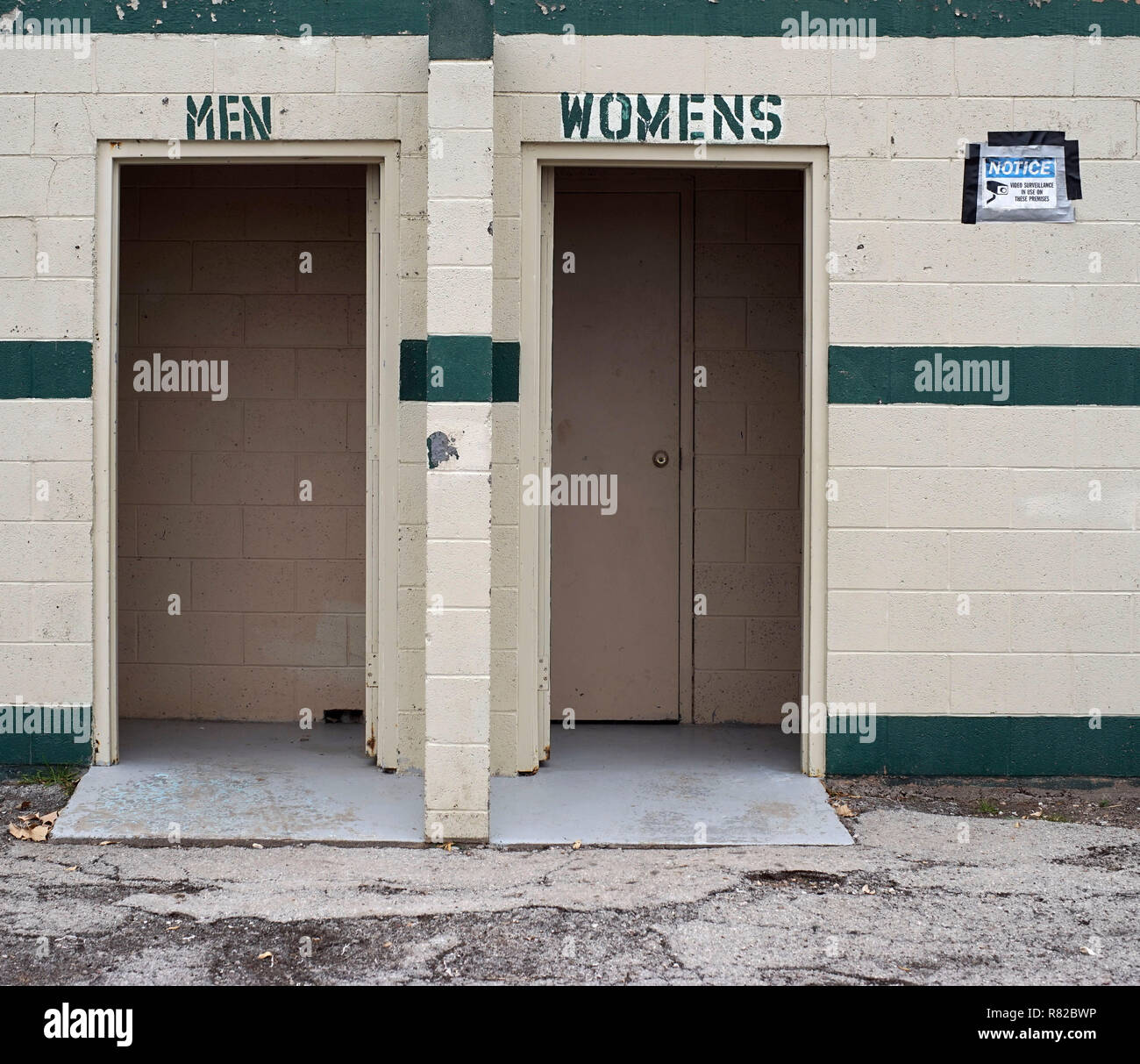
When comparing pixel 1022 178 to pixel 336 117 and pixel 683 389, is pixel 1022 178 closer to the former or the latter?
pixel 683 389

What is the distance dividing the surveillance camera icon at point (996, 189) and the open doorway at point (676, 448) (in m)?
1.28

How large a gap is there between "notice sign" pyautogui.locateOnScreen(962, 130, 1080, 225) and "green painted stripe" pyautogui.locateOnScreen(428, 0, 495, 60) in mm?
2133

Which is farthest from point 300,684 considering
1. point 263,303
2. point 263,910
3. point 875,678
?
point 875,678

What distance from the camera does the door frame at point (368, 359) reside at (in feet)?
17.1

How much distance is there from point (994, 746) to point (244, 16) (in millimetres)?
4459

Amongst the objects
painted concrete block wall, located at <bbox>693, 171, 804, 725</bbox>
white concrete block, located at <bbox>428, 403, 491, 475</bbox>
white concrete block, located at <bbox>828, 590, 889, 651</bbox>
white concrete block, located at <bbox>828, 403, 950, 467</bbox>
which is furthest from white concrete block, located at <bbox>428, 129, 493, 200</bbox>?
white concrete block, located at <bbox>828, 590, 889, 651</bbox>

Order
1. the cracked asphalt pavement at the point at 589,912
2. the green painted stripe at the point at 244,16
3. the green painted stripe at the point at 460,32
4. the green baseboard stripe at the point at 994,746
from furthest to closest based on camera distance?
the green baseboard stripe at the point at 994,746, the green painted stripe at the point at 244,16, the green painted stripe at the point at 460,32, the cracked asphalt pavement at the point at 589,912

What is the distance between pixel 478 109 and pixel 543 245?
3.16 ft

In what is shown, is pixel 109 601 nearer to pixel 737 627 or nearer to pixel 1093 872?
pixel 737 627

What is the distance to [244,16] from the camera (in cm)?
517

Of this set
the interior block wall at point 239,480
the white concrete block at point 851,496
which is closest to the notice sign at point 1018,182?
the white concrete block at point 851,496

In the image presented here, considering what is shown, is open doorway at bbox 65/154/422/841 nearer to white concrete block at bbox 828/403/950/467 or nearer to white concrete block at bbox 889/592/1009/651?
white concrete block at bbox 828/403/950/467

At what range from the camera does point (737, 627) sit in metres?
6.33

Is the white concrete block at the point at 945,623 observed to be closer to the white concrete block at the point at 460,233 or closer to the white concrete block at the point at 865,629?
the white concrete block at the point at 865,629
